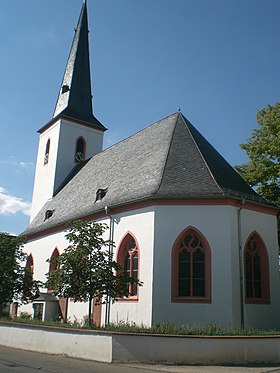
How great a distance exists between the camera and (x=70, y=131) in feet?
103

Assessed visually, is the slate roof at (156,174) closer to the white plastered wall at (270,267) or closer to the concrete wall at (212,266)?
the concrete wall at (212,266)

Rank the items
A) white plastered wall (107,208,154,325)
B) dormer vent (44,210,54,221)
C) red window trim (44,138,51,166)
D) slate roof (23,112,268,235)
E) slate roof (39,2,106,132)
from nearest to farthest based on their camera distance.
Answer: white plastered wall (107,208,154,325)
slate roof (23,112,268,235)
dormer vent (44,210,54,221)
red window trim (44,138,51,166)
slate roof (39,2,106,132)

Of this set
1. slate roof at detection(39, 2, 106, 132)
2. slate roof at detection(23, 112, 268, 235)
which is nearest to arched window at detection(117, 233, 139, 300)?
slate roof at detection(23, 112, 268, 235)

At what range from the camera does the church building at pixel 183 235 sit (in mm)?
15883

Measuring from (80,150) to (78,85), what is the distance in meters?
5.62

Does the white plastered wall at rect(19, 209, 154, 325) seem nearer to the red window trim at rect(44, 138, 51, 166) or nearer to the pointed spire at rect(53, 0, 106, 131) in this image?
the red window trim at rect(44, 138, 51, 166)

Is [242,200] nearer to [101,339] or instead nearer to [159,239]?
[159,239]

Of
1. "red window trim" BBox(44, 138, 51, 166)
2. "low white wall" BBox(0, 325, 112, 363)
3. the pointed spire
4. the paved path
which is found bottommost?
the paved path

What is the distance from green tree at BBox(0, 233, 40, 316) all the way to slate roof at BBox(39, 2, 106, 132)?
13.9m

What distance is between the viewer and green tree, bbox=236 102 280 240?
23000 mm

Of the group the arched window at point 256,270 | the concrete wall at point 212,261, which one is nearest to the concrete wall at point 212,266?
the concrete wall at point 212,261

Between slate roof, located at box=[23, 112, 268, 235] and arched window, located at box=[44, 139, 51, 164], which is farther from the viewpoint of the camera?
arched window, located at box=[44, 139, 51, 164]

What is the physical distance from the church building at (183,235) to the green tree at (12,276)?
7.65ft

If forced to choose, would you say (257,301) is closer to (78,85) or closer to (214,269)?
→ (214,269)
